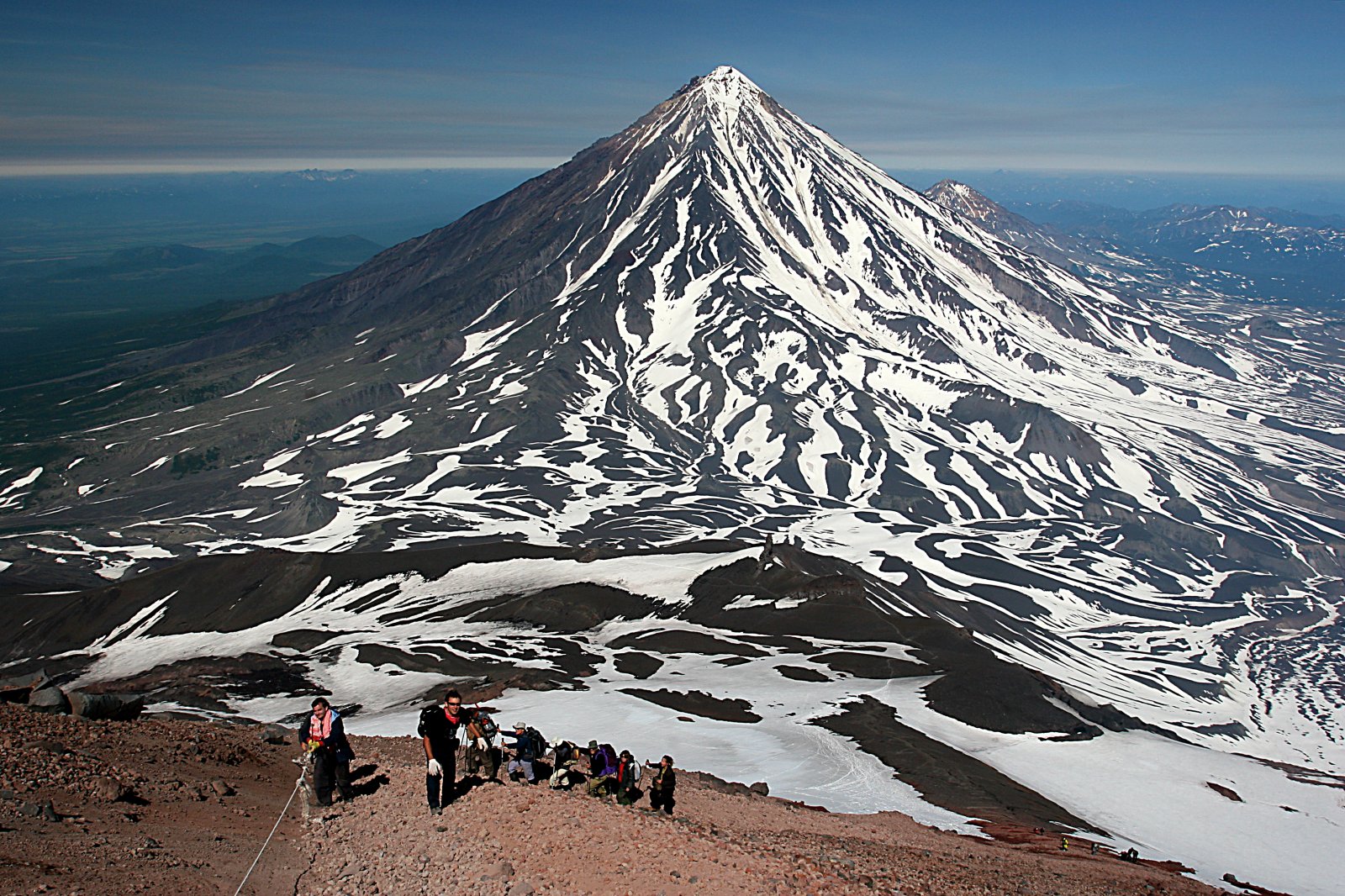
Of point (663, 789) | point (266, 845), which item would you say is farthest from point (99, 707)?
point (663, 789)

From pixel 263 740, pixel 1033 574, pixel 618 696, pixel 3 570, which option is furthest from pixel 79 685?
pixel 1033 574

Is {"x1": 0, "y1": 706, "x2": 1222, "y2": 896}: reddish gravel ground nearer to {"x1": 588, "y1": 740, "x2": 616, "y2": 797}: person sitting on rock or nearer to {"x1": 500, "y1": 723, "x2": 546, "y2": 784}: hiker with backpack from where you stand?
{"x1": 500, "y1": 723, "x2": 546, "y2": 784}: hiker with backpack

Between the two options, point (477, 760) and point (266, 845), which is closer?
point (266, 845)

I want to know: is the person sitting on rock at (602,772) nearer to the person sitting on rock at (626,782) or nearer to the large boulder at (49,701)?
the person sitting on rock at (626,782)

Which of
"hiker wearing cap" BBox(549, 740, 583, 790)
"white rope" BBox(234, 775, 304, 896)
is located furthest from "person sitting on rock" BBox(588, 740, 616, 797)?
"white rope" BBox(234, 775, 304, 896)

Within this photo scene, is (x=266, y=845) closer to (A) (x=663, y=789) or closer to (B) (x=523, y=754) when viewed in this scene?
(B) (x=523, y=754)

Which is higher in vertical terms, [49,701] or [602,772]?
[49,701]

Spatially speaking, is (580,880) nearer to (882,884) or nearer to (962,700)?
(882,884)
